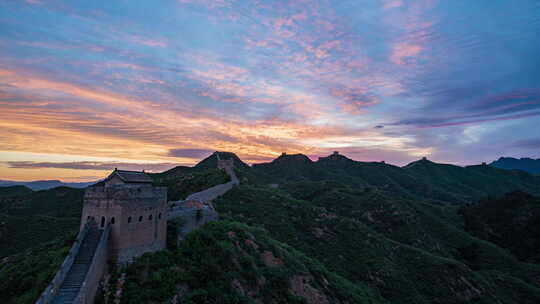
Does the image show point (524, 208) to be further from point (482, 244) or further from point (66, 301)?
point (66, 301)

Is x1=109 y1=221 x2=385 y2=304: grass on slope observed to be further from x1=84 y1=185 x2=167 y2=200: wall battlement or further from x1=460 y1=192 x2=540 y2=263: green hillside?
x1=460 y1=192 x2=540 y2=263: green hillside

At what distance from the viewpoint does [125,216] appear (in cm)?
1667

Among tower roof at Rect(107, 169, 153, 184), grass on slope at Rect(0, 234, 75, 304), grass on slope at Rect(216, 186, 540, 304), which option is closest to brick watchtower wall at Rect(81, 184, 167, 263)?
grass on slope at Rect(0, 234, 75, 304)

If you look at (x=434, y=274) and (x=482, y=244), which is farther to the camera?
(x=482, y=244)

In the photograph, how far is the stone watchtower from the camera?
1642 cm

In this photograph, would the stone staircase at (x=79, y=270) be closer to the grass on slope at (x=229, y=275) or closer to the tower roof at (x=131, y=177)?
the grass on slope at (x=229, y=275)

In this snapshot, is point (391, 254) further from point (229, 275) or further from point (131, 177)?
point (131, 177)

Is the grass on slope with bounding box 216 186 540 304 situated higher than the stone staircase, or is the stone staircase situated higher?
the stone staircase

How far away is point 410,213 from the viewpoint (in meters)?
69.3

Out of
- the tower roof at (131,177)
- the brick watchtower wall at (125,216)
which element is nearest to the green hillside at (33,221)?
the tower roof at (131,177)

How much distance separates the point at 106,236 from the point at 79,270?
6.89ft

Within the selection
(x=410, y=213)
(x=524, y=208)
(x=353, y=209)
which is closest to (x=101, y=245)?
(x=353, y=209)

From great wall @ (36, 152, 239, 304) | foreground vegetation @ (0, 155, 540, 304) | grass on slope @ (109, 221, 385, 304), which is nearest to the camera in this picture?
great wall @ (36, 152, 239, 304)

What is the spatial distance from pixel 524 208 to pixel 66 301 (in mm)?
99355
